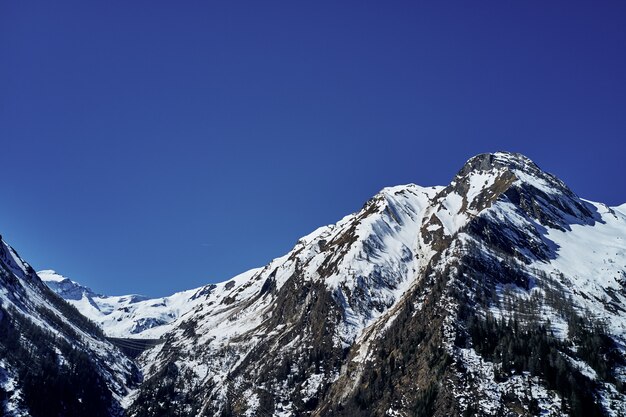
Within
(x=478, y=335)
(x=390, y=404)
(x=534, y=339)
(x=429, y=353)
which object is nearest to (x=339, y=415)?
(x=390, y=404)

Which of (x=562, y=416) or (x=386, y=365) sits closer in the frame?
(x=562, y=416)

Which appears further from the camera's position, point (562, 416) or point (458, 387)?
point (458, 387)

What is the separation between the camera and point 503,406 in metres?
154

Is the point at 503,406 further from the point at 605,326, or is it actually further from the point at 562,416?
the point at 605,326

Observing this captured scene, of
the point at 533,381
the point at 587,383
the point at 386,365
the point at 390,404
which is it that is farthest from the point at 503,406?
the point at 386,365

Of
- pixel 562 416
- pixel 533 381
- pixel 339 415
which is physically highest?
pixel 533 381

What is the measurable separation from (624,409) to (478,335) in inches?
1787

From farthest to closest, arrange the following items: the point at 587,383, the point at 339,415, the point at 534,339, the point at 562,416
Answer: the point at 339,415 → the point at 534,339 → the point at 587,383 → the point at 562,416

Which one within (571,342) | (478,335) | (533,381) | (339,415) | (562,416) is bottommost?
(339,415)

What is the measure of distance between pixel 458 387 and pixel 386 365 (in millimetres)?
37831

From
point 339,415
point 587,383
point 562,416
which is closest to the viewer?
point 562,416

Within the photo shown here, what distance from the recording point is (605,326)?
19138cm

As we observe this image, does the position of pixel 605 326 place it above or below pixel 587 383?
above

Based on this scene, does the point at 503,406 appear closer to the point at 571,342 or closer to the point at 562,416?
the point at 562,416
